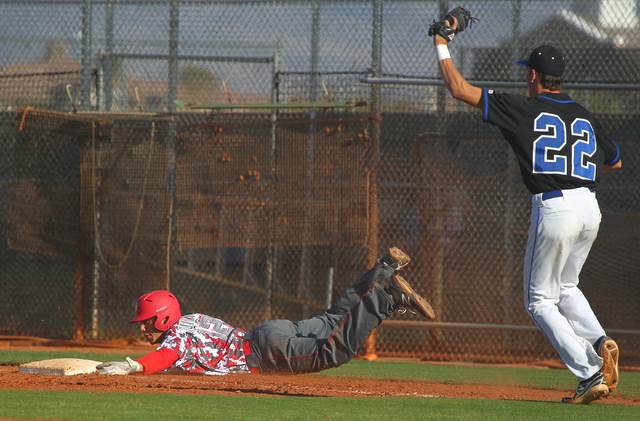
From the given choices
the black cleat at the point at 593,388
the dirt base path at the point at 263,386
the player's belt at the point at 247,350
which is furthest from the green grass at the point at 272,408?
the player's belt at the point at 247,350

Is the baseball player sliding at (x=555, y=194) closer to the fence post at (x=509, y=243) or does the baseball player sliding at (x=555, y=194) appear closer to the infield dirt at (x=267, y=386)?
the infield dirt at (x=267, y=386)

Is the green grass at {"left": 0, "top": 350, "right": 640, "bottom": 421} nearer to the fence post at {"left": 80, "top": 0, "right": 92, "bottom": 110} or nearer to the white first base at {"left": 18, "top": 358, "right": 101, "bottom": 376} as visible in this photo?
the white first base at {"left": 18, "top": 358, "right": 101, "bottom": 376}

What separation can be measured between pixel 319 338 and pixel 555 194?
6.24 feet

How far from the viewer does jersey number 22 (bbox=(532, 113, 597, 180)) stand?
13.4ft

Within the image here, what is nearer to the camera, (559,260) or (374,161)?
(559,260)

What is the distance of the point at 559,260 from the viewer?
404 centimetres

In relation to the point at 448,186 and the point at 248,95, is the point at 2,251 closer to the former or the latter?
the point at 248,95

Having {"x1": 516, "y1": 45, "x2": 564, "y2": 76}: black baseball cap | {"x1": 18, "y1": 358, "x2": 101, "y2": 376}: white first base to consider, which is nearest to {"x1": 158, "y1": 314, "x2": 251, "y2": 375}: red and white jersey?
{"x1": 18, "y1": 358, "x2": 101, "y2": 376}: white first base

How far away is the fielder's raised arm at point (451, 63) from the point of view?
4059mm

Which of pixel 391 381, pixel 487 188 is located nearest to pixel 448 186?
pixel 487 188

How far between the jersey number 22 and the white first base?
3.54m

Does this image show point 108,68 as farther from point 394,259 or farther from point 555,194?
point 555,194

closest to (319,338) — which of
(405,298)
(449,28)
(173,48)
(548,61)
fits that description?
(405,298)

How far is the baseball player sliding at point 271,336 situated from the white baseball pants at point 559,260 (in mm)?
750
